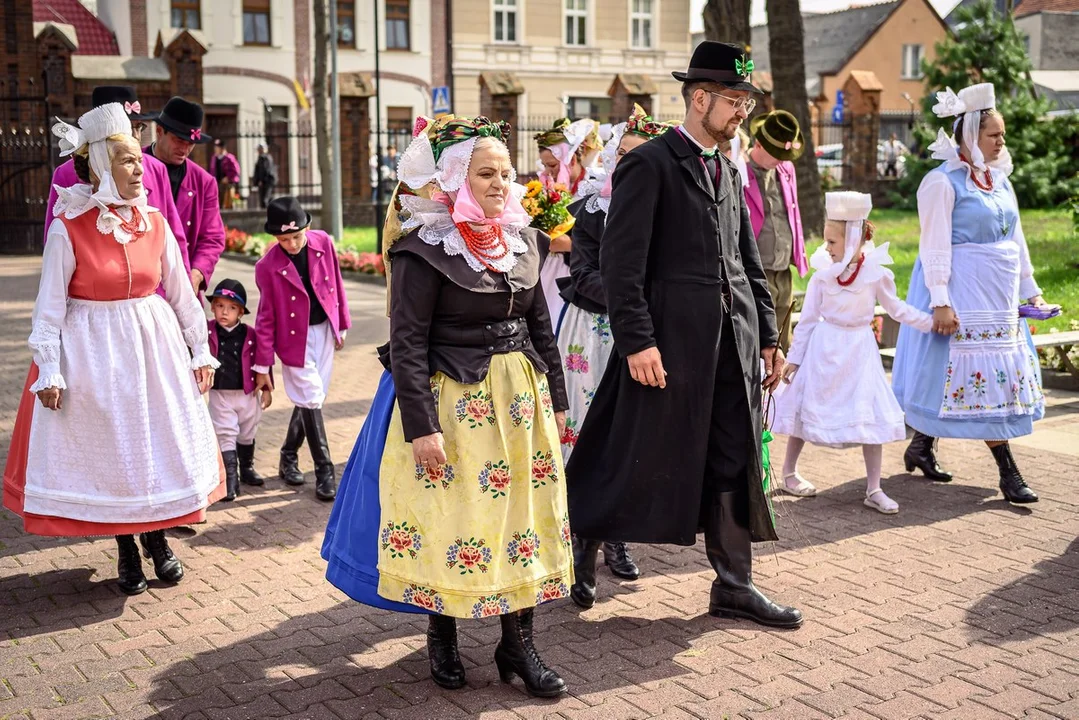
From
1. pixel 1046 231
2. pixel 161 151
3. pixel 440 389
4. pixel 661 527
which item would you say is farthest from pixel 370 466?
pixel 1046 231

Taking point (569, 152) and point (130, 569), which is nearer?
point (130, 569)

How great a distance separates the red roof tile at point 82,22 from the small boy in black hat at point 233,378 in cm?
3888

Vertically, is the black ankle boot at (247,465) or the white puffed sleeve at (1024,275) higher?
the white puffed sleeve at (1024,275)

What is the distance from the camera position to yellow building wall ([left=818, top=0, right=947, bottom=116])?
5934 centimetres

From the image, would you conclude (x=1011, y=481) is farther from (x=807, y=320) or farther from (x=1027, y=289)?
(x=807, y=320)

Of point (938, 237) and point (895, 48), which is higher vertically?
point (895, 48)

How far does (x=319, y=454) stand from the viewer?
7477mm

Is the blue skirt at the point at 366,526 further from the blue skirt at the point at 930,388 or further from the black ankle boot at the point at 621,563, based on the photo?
the blue skirt at the point at 930,388

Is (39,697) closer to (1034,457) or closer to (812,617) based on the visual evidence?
(812,617)

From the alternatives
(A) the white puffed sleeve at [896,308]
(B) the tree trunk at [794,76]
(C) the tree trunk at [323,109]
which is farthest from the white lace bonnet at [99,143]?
(C) the tree trunk at [323,109]

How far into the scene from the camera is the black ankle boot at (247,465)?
7.71 m

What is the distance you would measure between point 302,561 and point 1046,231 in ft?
57.9

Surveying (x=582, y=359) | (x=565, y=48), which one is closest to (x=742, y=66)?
(x=582, y=359)

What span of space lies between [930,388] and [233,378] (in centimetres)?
422
